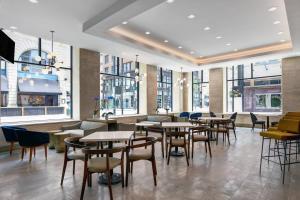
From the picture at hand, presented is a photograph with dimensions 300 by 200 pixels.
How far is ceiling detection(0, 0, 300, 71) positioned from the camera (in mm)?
4539

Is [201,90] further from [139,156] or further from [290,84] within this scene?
[139,156]

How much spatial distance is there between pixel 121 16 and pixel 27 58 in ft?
13.8

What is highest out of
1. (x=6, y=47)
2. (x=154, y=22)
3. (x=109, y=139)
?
(x=154, y=22)

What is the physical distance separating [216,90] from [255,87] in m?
2.08

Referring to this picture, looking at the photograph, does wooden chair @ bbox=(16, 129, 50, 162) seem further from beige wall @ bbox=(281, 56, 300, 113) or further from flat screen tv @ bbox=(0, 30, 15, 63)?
beige wall @ bbox=(281, 56, 300, 113)

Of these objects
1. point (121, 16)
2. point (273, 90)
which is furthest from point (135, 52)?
point (273, 90)

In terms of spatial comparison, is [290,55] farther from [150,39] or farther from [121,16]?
[121,16]

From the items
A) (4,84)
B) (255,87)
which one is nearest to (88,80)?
(4,84)

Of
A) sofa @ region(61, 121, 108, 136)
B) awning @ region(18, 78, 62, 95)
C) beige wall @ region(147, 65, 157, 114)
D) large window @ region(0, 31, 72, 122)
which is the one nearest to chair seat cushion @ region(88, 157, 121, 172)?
sofa @ region(61, 121, 108, 136)

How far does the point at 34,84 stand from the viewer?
7242 millimetres

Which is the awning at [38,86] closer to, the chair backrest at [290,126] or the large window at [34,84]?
the large window at [34,84]

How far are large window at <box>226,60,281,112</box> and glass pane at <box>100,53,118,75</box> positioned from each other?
6623mm

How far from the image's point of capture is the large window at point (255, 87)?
10.7m

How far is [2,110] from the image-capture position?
6.36 m
